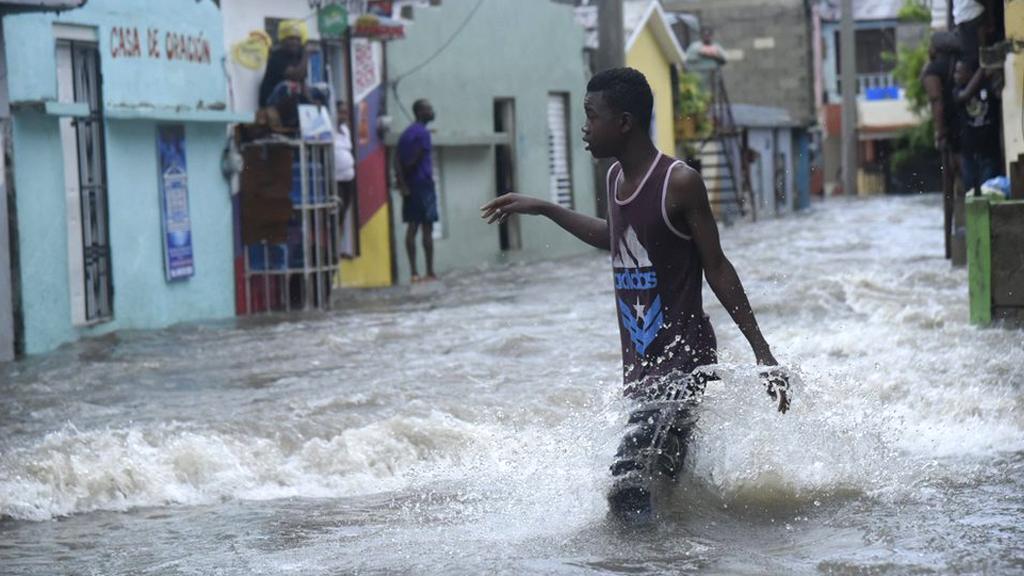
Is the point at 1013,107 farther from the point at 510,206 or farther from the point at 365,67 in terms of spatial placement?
the point at 510,206

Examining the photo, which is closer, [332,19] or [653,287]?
[653,287]

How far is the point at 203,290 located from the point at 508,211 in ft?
30.6

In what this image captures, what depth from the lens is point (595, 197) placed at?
26328 millimetres

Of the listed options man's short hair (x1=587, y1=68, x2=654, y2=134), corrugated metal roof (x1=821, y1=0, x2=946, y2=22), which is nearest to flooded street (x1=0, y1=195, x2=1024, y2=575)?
man's short hair (x1=587, y1=68, x2=654, y2=134)

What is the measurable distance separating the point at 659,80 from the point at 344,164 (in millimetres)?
16633

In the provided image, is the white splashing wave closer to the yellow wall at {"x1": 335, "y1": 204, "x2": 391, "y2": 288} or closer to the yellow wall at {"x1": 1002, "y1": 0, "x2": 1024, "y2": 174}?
the yellow wall at {"x1": 1002, "y1": 0, "x2": 1024, "y2": 174}

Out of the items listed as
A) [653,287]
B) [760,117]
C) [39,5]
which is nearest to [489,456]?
[653,287]

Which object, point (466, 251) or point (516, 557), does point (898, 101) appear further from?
point (516, 557)

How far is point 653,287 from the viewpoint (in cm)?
570

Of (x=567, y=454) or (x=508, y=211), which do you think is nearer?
(x=508, y=211)

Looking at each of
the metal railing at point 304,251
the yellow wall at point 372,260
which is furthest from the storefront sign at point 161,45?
the yellow wall at point 372,260

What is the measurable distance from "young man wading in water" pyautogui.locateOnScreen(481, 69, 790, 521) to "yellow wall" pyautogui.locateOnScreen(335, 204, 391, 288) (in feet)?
41.8

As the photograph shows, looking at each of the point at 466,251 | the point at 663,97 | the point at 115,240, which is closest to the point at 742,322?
the point at 115,240

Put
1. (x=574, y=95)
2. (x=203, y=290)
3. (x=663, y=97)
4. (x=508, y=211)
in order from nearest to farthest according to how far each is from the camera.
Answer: (x=508, y=211) < (x=203, y=290) < (x=574, y=95) < (x=663, y=97)
